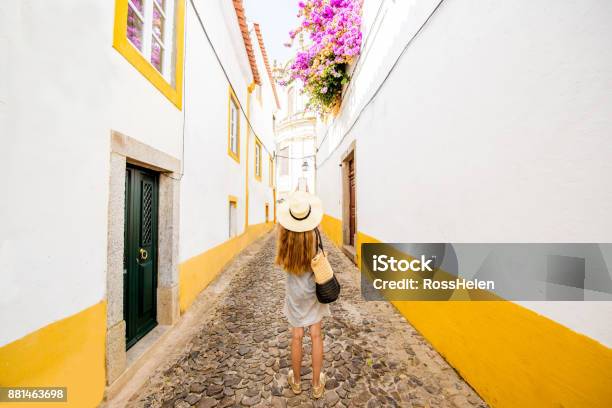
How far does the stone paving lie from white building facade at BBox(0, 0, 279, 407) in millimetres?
647

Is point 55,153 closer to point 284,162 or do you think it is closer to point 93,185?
point 93,185

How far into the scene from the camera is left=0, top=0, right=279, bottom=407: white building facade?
61.2 inches

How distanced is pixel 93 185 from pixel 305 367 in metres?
2.77

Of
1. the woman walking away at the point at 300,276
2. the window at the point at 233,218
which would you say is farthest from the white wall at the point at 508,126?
the window at the point at 233,218

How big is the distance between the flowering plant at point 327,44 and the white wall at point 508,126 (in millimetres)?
2557

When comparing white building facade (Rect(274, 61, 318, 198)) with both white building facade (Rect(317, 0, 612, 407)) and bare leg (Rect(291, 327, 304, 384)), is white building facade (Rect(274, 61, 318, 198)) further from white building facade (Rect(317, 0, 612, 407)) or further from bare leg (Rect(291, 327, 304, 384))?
bare leg (Rect(291, 327, 304, 384))

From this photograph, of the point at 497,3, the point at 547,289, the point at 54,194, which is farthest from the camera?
the point at 497,3

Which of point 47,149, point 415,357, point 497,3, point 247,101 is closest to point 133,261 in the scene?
point 47,149

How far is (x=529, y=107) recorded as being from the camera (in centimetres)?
173

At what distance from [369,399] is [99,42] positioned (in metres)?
4.12

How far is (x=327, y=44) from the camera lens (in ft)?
21.5

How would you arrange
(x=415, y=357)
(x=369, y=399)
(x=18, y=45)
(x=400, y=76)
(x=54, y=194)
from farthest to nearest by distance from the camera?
(x=400, y=76) < (x=415, y=357) < (x=369, y=399) < (x=54, y=194) < (x=18, y=45)

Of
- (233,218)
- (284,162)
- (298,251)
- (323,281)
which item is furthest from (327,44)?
(284,162)

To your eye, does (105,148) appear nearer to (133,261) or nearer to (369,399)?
(133,261)
